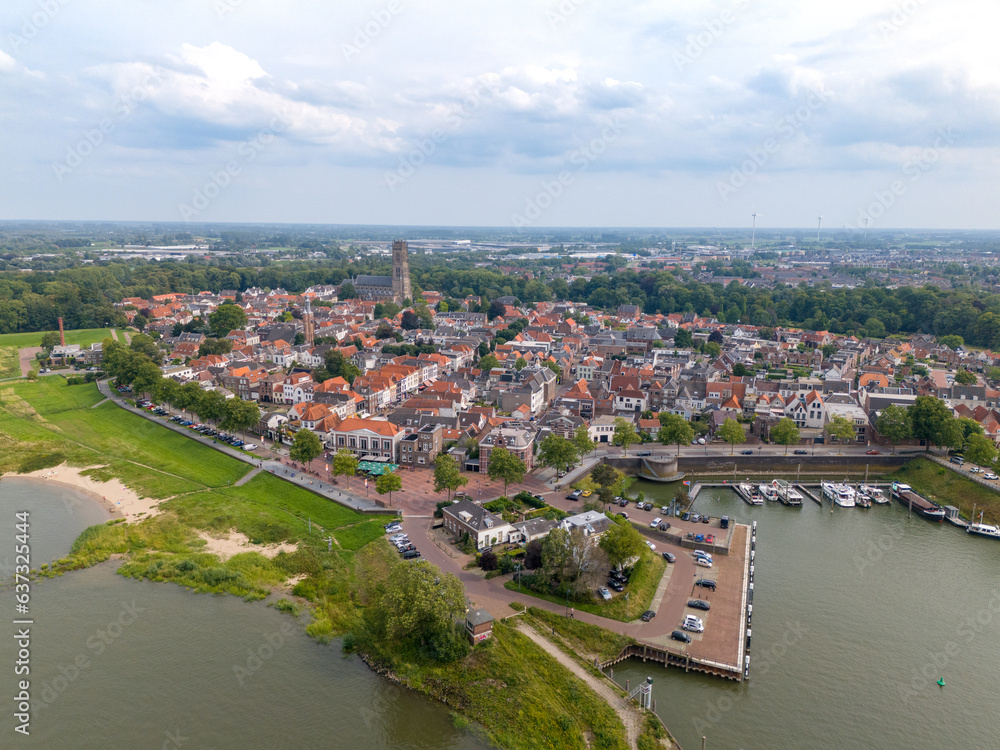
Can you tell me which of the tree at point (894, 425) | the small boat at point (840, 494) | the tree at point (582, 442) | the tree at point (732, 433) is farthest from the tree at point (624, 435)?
the tree at point (894, 425)

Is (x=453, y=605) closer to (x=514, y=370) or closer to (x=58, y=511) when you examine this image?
(x=58, y=511)

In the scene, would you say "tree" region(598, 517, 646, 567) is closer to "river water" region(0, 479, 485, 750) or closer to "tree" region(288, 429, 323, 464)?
"river water" region(0, 479, 485, 750)

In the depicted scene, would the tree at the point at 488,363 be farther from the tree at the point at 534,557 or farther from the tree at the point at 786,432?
the tree at the point at 534,557

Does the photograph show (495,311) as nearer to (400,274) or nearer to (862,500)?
(400,274)

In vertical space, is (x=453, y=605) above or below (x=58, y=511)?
above

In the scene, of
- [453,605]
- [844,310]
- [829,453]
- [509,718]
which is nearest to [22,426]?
[453,605]
